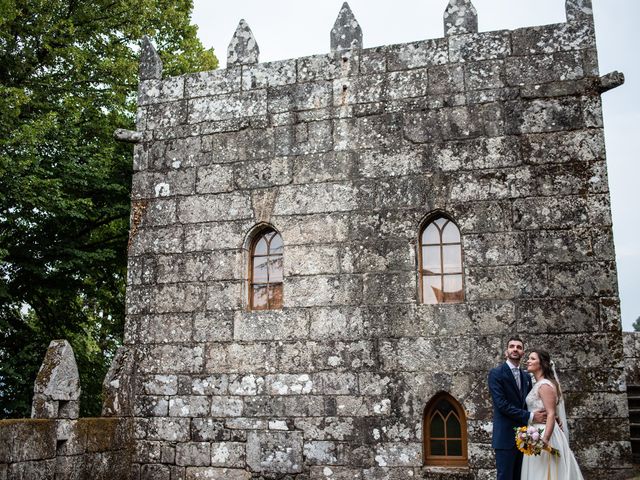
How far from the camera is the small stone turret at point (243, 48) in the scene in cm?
902

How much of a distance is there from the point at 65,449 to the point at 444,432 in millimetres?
4232

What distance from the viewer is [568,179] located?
24.7 ft

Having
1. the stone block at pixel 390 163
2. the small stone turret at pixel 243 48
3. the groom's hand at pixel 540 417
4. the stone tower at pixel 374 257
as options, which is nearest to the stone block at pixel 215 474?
the stone tower at pixel 374 257

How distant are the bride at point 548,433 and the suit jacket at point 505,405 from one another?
0.52ft

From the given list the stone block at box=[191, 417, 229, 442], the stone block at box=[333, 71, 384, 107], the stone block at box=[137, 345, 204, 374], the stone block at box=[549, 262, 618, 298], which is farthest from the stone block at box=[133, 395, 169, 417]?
the stone block at box=[549, 262, 618, 298]

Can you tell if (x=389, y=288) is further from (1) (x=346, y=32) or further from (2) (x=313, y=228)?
(1) (x=346, y=32)

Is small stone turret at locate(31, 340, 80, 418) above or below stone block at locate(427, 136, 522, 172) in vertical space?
below

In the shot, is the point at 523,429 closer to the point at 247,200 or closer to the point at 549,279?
the point at 549,279

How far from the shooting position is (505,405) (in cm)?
603

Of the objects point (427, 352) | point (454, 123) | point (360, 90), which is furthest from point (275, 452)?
point (360, 90)

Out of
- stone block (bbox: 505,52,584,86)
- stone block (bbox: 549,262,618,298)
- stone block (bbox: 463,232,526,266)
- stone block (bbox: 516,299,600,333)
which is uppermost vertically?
stone block (bbox: 505,52,584,86)

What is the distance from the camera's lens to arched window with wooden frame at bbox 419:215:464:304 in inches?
306

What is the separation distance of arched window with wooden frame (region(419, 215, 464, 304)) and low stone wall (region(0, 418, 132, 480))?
4.12 meters

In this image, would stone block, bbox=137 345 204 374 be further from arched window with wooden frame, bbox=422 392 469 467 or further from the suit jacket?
the suit jacket
